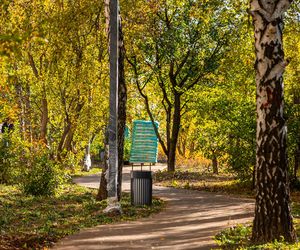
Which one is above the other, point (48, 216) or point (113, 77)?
point (113, 77)

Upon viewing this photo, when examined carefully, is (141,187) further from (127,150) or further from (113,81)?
(127,150)

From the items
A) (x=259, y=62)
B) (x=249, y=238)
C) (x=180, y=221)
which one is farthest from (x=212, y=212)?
(x=259, y=62)

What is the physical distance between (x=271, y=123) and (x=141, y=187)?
7.55 meters

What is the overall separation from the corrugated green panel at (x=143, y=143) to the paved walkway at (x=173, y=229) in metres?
10.4

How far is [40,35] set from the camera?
7.30m

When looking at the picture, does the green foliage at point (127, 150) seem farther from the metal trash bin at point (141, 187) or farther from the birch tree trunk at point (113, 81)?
the birch tree trunk at point (113, 81)

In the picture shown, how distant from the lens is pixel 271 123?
9281mm

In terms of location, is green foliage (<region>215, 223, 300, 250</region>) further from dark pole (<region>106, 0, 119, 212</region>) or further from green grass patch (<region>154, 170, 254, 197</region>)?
green grass patch (<region>154, 170, 254, 197</region>)

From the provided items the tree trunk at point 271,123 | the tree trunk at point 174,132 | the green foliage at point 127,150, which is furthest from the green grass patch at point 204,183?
the green foliage at point 127,150

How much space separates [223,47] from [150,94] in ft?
56.3

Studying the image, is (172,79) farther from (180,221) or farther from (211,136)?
(180,221)

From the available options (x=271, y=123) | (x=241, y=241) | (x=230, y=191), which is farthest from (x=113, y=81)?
(x=230, y=191)

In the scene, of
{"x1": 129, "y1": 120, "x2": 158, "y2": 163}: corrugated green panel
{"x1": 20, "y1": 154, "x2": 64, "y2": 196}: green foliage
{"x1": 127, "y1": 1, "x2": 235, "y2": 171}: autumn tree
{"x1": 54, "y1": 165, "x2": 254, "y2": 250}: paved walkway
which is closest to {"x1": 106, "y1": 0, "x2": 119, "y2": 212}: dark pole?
{"x1": 54, "y1": 165, "x2": 254, "y2": 250}: paved walkway

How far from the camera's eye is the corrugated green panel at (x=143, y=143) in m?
27.7
